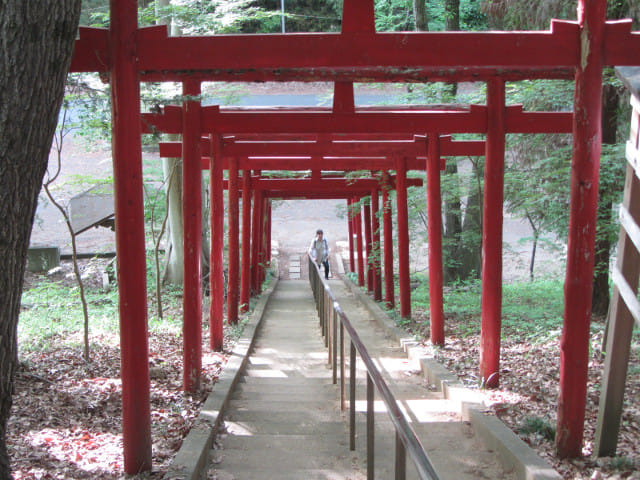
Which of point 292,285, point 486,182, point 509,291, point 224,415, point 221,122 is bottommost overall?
point 292,285

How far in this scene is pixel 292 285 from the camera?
2106 centimetres

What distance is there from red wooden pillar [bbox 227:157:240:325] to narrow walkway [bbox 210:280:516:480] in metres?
1.98

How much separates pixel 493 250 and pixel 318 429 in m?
2.38

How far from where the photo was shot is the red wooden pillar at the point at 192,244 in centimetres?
584

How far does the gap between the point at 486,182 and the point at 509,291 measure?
8.66m

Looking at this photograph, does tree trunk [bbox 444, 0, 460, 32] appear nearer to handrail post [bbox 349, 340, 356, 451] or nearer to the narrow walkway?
the narrow walkway

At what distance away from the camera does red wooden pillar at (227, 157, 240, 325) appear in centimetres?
1029

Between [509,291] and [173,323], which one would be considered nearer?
[173,323]

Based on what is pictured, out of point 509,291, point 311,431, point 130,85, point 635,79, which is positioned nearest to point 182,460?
point 311,431

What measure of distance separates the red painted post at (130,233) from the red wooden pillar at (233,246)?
20.5ft

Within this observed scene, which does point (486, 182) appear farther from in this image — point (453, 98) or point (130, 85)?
point (453, 98)

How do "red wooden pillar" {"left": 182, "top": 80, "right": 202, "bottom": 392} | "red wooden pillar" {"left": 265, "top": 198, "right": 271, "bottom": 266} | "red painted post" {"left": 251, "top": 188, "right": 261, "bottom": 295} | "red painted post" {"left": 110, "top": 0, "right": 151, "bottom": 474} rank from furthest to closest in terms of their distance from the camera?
"red wooden pillar" {"left": 265, "top": 198, "right": 271, "bottom": 266} → "red painted post" {"left": 251, "top": 188, "right": 261, "bottom": 295} → "red wooden pillar" {"left": 182, "top": 80, "right": 202, "bottom": 392} → "red painted post" {"left": 110, "top": 0, "right": 151, "bottom": 474}

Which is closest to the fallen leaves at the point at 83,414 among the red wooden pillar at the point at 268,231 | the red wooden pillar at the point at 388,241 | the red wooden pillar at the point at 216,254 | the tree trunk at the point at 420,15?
the red wooden pillar at the point at 216,254

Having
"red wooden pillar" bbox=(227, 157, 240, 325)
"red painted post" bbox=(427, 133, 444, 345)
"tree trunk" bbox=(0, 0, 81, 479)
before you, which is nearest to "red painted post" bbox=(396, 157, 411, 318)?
"red painted post" bbox=(427, 133, 444, 345)
